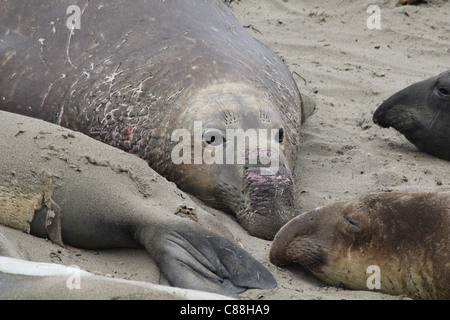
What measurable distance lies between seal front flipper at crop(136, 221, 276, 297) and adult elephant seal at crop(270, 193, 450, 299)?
0.28m

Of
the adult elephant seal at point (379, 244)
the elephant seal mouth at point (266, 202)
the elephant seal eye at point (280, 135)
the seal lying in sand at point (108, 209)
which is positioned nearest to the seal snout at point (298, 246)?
the adult elephant seal at point (379, 244)

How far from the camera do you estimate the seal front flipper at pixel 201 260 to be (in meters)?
3.07

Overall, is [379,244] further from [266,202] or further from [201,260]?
[266,202]

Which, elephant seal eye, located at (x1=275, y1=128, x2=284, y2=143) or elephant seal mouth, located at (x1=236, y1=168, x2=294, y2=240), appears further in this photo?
elephant seal eye, located at (x1=275, y1=128, x2=284, y2=143)

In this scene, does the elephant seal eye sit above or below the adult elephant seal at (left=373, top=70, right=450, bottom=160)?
above

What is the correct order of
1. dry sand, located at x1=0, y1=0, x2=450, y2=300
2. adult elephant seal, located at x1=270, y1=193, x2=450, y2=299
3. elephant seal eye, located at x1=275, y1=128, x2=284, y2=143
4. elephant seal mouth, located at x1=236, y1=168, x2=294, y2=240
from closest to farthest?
1. adult elephant seal, located at x1=270, y1=193, x2=450, y2=299
2. dry sand, located at x1=0, y1=0, x2=450, y2=300
3. elephant seal mouth, located at x1=236, y1=168, x2=294, y2=240
4. elephant seal eye, located at x1=275, y1=128, x2=284, y2=143

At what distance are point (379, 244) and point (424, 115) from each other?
8.12ft

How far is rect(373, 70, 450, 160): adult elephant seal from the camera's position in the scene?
5.32m

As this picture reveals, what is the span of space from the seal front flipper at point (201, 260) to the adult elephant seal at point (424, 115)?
2.51m

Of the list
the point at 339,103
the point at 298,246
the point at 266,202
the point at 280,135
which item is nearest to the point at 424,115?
the point at 339,103

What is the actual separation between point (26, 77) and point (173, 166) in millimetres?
1218

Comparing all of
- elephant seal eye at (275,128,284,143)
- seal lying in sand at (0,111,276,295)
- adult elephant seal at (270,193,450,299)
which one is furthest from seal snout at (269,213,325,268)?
elephant seal eye at (275,128,284,143)

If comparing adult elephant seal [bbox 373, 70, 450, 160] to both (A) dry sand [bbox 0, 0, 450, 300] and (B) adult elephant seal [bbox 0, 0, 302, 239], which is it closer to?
(A) dry sand [bbox 0, 0, 450, 300]
